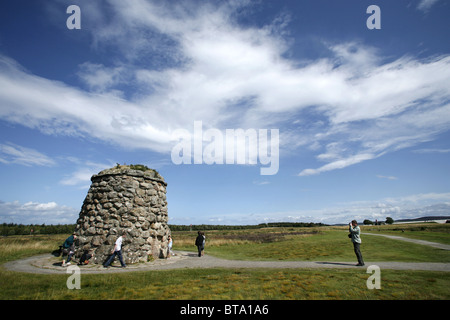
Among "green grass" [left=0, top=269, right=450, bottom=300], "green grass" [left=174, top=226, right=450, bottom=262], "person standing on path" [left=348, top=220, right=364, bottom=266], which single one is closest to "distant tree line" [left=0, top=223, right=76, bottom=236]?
"green grass" [left=174, top=226, right=450, bottom=262]

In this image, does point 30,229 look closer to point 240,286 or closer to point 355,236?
point 240,286

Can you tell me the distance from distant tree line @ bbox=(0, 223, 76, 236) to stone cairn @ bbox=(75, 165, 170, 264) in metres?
52.7

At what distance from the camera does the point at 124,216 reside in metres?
16.1

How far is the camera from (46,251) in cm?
2158

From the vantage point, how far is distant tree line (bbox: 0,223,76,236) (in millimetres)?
55463

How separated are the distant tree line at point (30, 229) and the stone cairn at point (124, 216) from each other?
5267cm

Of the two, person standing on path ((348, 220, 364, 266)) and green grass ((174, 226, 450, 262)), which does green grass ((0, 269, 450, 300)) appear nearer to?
person standing on path ((348, 220, 364, 266))

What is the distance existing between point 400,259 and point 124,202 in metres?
18.5

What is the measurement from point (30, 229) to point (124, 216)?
6322cm

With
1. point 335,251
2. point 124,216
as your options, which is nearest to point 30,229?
point 124,216

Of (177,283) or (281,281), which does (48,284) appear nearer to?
(177,283)

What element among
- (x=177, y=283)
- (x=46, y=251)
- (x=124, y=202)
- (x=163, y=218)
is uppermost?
(x=124, y=202)
